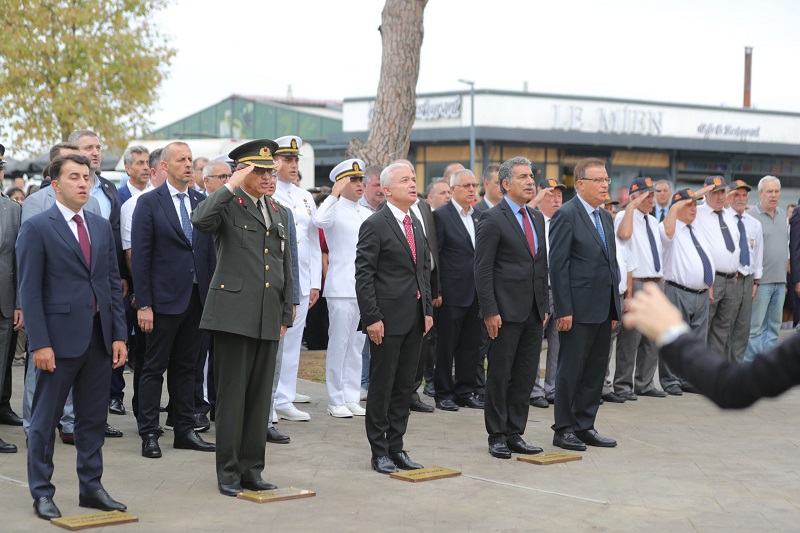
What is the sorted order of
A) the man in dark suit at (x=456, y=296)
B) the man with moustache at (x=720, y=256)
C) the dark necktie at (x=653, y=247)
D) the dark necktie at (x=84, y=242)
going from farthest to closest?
the man with moustache at (x=720, y=256) → the dark necktie at (x=653, y=247) → the man in dark suit at (x=456, y=296) → the dark necktie at (x=84, y=242)

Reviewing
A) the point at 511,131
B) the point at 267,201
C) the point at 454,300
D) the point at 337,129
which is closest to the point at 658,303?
the point at 267,201

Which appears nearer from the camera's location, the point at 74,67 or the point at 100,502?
the point at 100,502

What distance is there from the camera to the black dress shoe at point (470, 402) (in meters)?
11.0

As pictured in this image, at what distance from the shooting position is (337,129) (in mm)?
52000

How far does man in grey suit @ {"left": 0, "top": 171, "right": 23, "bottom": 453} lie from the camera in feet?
27.1

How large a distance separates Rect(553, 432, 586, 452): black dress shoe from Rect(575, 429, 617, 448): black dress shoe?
0.13 m

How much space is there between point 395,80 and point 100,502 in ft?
31.7

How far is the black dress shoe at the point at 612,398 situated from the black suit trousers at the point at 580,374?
249 cm

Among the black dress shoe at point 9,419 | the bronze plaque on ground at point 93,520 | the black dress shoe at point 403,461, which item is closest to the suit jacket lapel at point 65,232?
the bronze plaque on ground at point 93,520

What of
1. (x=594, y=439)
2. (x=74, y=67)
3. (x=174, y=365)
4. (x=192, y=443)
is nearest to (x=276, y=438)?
(x=192, y=443)

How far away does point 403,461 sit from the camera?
7.89m

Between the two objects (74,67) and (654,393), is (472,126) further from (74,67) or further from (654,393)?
(654,393)

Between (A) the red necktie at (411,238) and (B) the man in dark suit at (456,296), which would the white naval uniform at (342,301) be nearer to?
(B) the man in dark suit at (456,296)

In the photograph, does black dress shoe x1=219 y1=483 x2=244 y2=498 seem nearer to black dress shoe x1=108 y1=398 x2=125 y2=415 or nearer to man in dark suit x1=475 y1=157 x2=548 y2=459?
man in dark suit x1=475 y1=157 x2=548 y2=459
